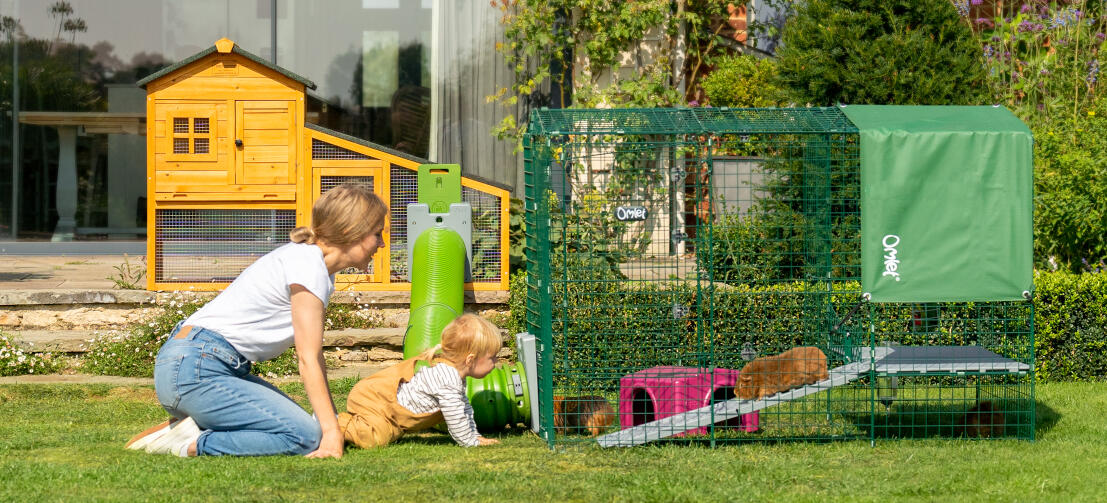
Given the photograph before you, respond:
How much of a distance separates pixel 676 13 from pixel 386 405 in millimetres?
7129

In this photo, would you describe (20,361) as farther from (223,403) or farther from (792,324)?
(792,324)

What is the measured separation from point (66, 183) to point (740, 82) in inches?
282

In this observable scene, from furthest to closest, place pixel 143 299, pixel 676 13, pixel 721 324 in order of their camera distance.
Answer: pixel 676 13 < pixel 143 299 < pixel 721 324

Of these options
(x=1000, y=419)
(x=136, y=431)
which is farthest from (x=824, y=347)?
(x=136, y=431)

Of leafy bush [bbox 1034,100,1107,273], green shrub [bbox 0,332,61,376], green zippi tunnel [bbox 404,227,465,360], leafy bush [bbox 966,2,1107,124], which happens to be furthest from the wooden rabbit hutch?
leafy bush [bbox 966,2,1107,124]

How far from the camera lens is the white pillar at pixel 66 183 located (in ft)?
39.0

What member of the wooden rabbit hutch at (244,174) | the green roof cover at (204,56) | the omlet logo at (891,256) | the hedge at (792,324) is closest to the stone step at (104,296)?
the wooden rabbit hutch at (244,174)

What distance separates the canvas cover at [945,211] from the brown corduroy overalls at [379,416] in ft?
7.04

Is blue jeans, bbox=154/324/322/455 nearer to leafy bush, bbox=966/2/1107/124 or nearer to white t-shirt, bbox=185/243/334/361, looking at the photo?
white t-shirt, bbox=185/243/334/361

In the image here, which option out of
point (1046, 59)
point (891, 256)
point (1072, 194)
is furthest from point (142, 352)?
point (1046, 59)

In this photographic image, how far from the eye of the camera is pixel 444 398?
5.05 m

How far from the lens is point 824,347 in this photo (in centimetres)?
622

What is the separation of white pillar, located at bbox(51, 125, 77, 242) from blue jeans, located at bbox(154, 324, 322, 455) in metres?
7.92

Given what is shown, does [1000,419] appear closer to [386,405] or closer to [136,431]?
[386,405]
